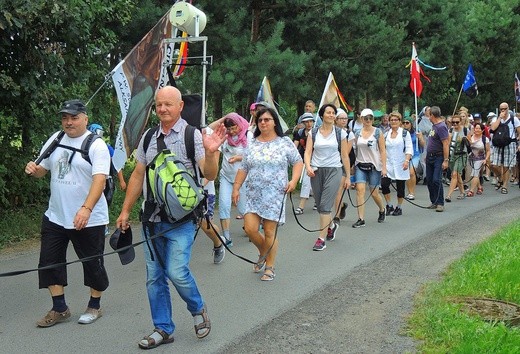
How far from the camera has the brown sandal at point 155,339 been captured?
5.22 metres

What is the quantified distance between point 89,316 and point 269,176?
7.65ft

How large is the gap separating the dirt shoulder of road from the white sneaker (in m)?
1.27

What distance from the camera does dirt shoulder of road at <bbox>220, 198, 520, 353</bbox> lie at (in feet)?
17.4

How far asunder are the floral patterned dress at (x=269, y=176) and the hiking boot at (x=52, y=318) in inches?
85.9

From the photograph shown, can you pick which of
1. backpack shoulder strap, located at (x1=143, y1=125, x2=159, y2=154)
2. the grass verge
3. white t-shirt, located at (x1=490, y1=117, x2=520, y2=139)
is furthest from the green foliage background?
the grass verge

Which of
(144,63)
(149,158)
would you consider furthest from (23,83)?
(149,158)

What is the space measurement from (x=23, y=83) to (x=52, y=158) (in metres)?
3.53

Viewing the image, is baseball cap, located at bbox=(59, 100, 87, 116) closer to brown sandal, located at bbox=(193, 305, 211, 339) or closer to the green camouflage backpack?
the green camouflage backpack

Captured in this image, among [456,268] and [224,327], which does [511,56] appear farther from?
[224,327]

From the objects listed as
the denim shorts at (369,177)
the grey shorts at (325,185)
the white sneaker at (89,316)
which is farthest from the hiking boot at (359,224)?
the white sneaker at (89,316)

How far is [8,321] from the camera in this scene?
6.00m

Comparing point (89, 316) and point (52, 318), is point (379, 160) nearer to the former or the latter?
point (89, 316)

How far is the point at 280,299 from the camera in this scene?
261 inches

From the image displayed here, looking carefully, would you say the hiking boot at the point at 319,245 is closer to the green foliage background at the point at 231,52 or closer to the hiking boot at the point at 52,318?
the hiking boot at the point at 52,318
